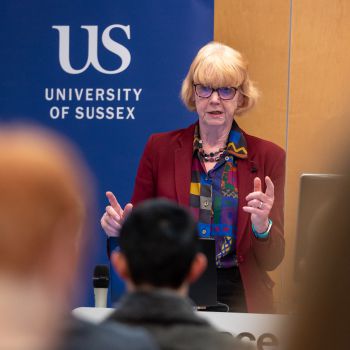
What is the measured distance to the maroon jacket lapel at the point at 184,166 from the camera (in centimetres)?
437

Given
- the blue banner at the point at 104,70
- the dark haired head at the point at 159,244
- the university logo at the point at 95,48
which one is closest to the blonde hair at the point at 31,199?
the dark haired head at the point at 159,244

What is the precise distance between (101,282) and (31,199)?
8.85ft

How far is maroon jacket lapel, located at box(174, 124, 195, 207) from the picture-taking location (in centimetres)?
437

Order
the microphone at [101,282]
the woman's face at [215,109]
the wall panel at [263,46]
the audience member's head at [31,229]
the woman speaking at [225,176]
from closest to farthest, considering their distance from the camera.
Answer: the audience member's head at [31,229] → the microphone at [101,282] → the woman speaking at [225,176] → the woman's face at [215,109] → the wall panel at [263,46]

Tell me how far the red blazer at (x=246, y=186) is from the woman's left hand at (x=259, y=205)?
12 cm

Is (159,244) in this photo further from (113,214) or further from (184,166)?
(184,166)

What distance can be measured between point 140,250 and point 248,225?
2.74m

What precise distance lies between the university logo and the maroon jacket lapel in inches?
59.0

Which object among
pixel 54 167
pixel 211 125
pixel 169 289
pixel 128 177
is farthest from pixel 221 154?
pixel 54 167

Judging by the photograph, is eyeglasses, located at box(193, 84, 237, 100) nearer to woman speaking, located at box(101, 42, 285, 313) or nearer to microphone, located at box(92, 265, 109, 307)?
woman speaking, located at box(101, 42, 285, 313)

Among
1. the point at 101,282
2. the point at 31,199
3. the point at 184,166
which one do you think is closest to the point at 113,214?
the point at 101,282

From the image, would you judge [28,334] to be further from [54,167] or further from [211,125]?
[211,125]

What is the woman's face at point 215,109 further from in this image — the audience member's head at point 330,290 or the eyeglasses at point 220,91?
the audience member's head at point 330,290

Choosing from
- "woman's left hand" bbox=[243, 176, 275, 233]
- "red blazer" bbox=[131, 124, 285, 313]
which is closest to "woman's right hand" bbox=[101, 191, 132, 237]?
"red blazer" bbox=[131, 124, 285, 313]
